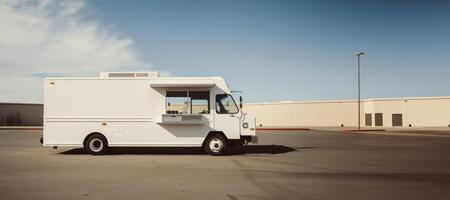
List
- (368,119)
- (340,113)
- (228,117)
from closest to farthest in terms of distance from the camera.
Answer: (228,117)
(368,119)
(340,113)

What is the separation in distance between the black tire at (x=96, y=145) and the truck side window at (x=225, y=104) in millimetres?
4294

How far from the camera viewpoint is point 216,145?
47.8 ft

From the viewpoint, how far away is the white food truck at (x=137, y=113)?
14.5 m

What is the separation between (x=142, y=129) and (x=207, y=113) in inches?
95.6

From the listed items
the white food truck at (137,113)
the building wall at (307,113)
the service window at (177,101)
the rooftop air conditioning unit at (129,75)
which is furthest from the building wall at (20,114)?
the service window at (177,101)

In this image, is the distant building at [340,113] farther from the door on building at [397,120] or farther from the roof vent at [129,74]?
the roof vent at [129,74]

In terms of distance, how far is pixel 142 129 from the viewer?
47.6ft

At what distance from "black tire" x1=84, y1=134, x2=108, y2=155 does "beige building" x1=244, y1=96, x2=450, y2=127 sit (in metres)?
42.1

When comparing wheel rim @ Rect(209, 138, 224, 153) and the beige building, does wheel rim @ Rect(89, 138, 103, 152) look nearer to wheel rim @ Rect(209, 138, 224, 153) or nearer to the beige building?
wheel rim @ Rect(209, 138, 224, 153)

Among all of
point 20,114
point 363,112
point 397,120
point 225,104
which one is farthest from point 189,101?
point 20,114

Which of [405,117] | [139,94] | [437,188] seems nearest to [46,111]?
[139,94]

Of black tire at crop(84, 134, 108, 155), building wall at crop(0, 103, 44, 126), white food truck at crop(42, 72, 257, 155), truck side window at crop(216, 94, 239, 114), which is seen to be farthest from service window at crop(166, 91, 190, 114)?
building wall at crop(0, 103, 44, 126)

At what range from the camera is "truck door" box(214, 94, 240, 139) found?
14500mm

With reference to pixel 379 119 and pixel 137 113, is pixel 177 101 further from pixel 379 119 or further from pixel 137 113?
pixel 379 119
